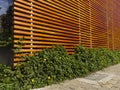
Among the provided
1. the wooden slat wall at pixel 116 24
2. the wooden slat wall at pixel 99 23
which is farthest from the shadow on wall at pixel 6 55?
the wooden slat wall at pixel 116 24

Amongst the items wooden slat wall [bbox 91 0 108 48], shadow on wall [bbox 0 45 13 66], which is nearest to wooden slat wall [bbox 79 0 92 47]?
wooden slat wall [bbox 91 0 108 48]

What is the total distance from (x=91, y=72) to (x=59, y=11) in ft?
8.52

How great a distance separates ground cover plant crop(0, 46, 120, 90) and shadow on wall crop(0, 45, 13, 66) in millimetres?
273

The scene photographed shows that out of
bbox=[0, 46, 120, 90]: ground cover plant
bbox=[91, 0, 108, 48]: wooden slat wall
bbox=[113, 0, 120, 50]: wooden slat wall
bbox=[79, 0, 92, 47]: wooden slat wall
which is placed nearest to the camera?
bbox=[0, 46, 120, 90]: ground cover plant

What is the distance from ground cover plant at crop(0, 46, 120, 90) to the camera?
4.68m

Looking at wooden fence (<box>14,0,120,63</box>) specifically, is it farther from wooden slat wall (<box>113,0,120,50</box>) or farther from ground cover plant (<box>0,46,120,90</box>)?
wooden slat wall (<box>113,0,120,50</box>)

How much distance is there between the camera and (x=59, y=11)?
22.2 ft

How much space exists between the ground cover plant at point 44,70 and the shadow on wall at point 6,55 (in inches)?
10.8

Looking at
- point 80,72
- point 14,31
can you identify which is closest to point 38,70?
point 14,31

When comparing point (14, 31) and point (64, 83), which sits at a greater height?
point (14, 31)

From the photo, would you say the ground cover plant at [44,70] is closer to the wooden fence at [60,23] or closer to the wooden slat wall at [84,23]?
the wooden fence at [60,23]

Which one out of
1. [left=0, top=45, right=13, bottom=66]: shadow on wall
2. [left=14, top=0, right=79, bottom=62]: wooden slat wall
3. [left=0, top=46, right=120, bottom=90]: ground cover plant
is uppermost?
[left=14, top=0, right=79, bottom=62]: wooden slat wall

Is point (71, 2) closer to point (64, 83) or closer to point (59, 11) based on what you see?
point (59, 11)

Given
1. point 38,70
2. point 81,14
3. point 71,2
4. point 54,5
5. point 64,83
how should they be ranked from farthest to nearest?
point 81,14, point 71,2, point 54,5, point 64,83, point 38,70
